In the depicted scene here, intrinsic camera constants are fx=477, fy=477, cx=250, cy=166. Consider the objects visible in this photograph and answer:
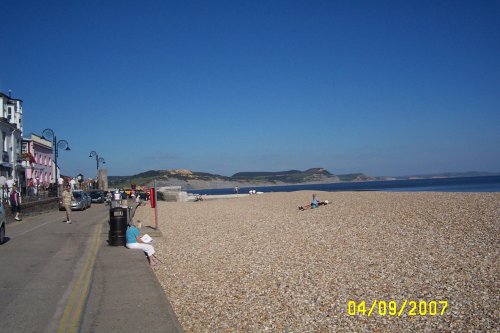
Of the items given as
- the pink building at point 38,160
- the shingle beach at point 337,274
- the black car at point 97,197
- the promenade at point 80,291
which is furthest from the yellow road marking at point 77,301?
the black car at point 97,197

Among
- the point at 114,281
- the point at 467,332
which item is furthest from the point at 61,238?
the point at 467,332

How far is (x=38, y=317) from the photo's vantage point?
691 cm

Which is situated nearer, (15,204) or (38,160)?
(15,204)

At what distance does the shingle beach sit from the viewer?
733 cm

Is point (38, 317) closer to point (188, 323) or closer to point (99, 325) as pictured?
point (99, 325)

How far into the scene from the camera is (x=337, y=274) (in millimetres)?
10602

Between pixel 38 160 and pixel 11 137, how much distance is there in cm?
1308

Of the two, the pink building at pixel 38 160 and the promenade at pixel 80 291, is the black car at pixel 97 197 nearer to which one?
the pink building at pixel 38 160

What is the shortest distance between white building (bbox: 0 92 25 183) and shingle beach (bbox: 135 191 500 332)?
2410 cm

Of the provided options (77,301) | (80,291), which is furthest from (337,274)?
(77,301)

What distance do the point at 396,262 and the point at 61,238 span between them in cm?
1175
